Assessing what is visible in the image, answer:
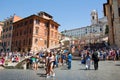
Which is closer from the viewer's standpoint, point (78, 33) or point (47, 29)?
point (47, 29)

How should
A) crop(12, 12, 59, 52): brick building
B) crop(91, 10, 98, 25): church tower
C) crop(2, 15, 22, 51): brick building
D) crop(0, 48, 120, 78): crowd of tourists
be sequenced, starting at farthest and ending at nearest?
crop(91, 10, 98, 25): church tower
crop(2, 15, 22, 51): brick building
crop(12, 12, 59, 52): brick building
crop(0, 48, 120, 78): crowd of tourists

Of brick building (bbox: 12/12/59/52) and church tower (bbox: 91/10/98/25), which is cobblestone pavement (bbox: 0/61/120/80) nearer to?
brick building (bbox: 12/12/59/52)

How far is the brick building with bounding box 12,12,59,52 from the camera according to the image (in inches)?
2055

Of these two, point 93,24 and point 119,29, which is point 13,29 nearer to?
point 119,29

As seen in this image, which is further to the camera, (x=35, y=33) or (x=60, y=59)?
(x=35, y=33)

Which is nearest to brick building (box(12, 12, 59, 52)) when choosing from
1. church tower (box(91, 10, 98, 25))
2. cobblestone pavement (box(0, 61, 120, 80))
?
cobblestone pavement (box(0, 61, 120, 80))

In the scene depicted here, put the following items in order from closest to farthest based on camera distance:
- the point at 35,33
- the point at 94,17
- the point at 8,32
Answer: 1. the point at 35,33
2. the point at 8,32
3. the point at 94,17

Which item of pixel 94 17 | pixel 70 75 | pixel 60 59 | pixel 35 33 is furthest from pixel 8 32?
pixel 94 17

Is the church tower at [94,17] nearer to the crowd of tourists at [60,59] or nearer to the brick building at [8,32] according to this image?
the brick building at [8,32]

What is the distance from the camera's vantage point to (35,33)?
5238cm

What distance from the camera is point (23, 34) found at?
56531mm

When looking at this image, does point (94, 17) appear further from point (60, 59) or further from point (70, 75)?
point (70, 75)

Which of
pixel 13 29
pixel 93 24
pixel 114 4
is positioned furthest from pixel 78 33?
pixel 114 4

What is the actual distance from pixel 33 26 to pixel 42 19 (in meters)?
4.45
